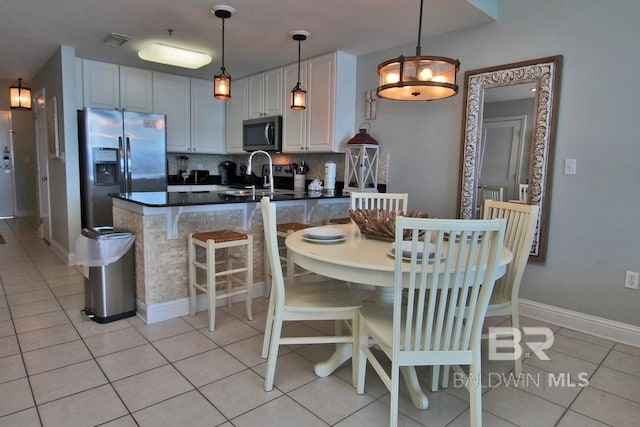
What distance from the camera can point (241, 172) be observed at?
6086 millimetres

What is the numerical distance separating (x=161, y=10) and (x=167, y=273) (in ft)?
6.58

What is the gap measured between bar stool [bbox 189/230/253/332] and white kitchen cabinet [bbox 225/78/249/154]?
8.71 feet

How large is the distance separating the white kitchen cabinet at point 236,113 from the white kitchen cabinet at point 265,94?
0.46 ft

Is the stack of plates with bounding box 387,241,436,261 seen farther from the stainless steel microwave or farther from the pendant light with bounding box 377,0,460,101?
the stainless steel microwave

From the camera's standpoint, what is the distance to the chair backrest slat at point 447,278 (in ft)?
4.53

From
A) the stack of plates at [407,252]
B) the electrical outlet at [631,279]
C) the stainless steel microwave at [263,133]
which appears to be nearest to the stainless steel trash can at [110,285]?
the stack of plates at [407,252]

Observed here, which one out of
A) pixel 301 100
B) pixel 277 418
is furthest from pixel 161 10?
pixel 277 418

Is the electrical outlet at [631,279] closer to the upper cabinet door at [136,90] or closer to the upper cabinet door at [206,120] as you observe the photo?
the upper cabinet door at [206,120]

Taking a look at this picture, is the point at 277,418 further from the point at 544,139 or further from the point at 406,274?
the point at 544,139

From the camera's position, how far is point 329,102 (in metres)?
4.18

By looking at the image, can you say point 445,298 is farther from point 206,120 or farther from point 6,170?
point 6,170

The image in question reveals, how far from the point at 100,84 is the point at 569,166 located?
192 inches

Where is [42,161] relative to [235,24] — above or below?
below


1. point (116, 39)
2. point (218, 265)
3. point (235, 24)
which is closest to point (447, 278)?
point (218, 265)
